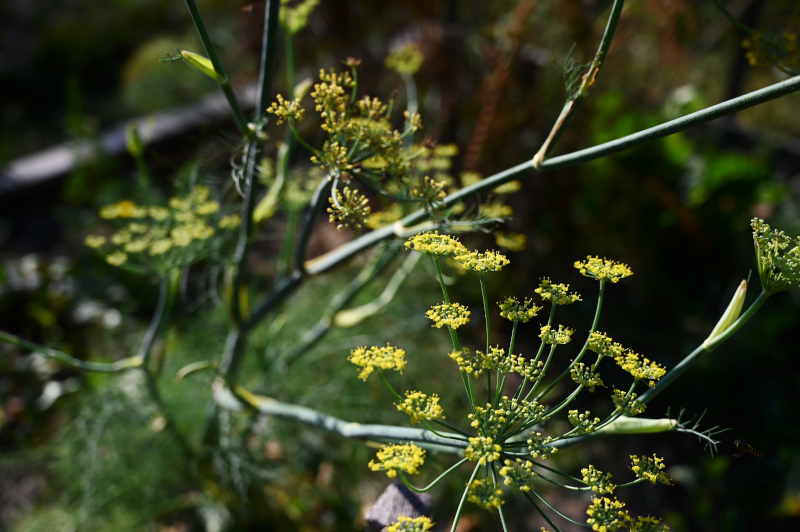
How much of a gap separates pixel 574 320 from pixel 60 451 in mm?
2199

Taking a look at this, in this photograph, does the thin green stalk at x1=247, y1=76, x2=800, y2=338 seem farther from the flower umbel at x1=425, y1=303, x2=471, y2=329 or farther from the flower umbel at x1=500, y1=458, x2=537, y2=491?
the flower umbel at x1=500, y1=458, x2=537, y2=491

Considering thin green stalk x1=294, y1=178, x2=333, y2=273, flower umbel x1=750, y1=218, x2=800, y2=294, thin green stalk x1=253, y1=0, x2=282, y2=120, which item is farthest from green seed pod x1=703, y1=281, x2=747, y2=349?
thin green stalk x1=253, y1=0, x2=282, y2=120

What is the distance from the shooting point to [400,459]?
0.64 metres

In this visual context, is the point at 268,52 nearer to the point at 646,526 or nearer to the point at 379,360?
the point at 379,360

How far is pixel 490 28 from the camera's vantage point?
305 centimetres

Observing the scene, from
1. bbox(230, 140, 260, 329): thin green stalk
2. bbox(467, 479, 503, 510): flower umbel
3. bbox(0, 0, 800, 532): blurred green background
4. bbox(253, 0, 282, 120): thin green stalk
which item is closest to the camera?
bbox(467, 479, 503, 510): flower umbel

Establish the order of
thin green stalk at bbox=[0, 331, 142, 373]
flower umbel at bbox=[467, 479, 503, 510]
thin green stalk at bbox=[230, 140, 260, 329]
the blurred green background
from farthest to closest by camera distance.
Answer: the blurred green background → thin green stalk at bbox=[0, 331, 142, 373] → thin green stalk at bbox=[230, 140, 260, 329] → flower umbel at bbox=[467, 479, 503, 510]

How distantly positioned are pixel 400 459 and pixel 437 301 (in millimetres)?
1705

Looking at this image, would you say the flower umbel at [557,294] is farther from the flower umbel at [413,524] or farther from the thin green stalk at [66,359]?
the thin green stalk at [66,359]

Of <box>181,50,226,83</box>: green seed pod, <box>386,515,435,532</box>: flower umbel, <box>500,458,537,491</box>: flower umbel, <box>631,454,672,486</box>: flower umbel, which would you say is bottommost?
<box>386,515,435,532</box>: flower umbel

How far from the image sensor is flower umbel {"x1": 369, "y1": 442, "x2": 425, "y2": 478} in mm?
601

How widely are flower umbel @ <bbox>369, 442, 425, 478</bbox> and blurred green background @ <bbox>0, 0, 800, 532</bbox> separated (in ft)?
1.54

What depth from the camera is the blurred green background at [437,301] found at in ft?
6.15

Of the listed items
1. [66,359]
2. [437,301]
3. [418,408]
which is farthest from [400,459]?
[437,301]
